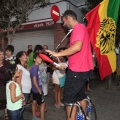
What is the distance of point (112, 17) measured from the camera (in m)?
4.80

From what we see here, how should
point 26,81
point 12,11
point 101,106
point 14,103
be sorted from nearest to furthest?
point 14,103 < point 26,81 < point 101,106 < point 12,11

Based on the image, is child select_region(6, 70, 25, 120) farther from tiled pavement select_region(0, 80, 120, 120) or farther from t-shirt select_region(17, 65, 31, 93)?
tiled pavement select_region(0, 80, 120, 120)

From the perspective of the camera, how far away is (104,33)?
15.1 feet

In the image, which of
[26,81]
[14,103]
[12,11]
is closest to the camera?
[14,103]

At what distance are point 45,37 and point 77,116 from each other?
8.87 metres

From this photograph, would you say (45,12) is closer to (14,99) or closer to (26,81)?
(26,81)

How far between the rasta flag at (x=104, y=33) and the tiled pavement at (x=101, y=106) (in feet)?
5.32

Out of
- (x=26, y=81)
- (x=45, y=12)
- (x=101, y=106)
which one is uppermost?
(x=45, y=12)

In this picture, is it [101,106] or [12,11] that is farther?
[12,11]

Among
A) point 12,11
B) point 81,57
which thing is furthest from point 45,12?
point 81,57

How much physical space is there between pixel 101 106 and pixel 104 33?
280 cm

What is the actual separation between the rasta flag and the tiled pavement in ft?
5.32

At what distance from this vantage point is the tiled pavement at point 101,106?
5727 mm

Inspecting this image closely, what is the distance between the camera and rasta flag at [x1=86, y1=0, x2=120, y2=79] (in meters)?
4.57
